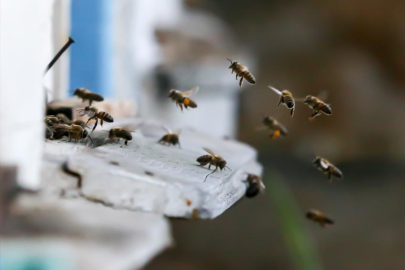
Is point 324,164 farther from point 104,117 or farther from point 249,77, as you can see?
point 104,117

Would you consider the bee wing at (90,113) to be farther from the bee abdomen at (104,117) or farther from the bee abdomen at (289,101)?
the bee abdomen at (289,101)

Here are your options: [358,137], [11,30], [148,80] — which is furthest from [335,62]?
[11,30]

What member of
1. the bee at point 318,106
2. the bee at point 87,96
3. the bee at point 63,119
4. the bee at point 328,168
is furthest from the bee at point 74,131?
the bee at point 328,168

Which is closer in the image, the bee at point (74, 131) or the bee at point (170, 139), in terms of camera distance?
the bee at point (74, 131)

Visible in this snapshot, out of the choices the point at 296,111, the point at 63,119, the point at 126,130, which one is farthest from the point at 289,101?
the point at 296,111

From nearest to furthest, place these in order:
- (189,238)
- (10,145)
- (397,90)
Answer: (10,145) → (189,238) → (397,90)

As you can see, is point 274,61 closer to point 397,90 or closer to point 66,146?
point 397,90

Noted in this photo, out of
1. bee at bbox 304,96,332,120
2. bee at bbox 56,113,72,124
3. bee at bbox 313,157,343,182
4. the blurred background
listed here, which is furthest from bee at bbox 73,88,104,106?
the blurred background
